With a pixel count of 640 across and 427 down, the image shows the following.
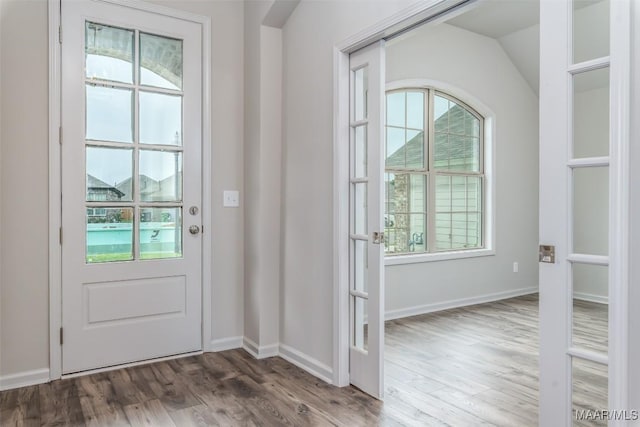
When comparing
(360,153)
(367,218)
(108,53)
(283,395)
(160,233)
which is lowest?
(283,395)

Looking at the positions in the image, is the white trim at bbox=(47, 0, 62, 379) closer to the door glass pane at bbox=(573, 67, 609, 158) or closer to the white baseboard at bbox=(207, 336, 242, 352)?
the white baseboard at bbox=(207, 336, 242, 352)

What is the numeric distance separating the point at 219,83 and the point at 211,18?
0.49 metres

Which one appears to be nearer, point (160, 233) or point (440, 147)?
point (160, 233)

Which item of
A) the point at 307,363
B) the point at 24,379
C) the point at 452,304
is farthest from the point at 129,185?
the point at 452,304

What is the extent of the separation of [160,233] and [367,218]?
5.10 ft

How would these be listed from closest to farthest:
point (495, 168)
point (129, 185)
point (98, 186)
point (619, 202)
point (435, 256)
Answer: point (619, 202), point (98, 186), point (129, 185), point (435, 256), point (495, 168)

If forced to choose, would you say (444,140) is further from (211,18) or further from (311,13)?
(211,18)

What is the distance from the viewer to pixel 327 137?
279cm

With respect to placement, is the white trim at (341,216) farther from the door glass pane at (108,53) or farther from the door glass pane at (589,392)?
the door glass pane at (108,53)

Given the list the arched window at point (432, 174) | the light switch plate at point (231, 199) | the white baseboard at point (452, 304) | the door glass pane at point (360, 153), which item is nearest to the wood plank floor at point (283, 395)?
the white baseboard at point (452, 304)

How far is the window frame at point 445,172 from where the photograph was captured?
448 cm

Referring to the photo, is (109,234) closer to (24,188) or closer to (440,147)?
(24,188)

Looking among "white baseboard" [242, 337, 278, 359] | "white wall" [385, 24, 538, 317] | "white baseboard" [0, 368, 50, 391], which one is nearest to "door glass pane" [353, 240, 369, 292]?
"white baseboard" [242, 337, 278, 359]

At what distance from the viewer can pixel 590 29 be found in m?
1.53
